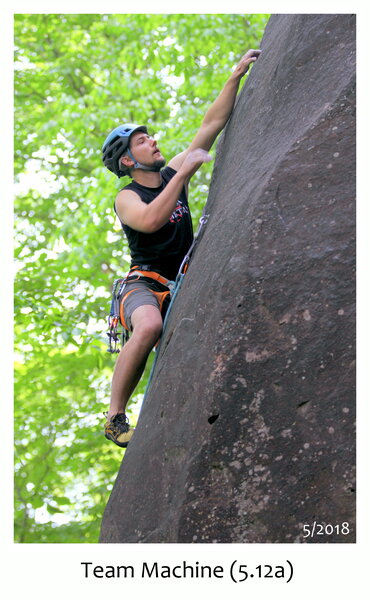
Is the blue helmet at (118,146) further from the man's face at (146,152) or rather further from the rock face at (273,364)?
the rock face at (273,364)

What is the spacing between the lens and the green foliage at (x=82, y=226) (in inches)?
361

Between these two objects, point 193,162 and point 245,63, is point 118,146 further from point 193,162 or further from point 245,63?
point 245,63

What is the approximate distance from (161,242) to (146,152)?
0.63 metres

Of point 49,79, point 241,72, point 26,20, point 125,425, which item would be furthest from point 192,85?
point 125,425

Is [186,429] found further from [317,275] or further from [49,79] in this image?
[49,79]

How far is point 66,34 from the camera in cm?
1295

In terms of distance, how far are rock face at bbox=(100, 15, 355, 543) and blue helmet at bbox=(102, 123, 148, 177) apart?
1220 mm

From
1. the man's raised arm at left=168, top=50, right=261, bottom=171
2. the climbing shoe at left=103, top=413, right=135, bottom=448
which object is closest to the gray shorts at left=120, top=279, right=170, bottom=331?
the climbing shoe at left=103, top=413, right=135, bottom=448

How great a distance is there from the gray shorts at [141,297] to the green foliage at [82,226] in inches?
122

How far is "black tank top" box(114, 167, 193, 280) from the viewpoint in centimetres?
480

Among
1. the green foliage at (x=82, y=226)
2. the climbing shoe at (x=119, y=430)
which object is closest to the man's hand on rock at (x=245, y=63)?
the climbing shoe at (x=119, y=430)

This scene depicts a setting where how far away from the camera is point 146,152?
4.93m

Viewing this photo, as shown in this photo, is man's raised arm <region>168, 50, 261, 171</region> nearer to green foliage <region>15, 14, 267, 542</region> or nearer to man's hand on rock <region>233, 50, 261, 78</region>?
man's hand on rock <region>233, 50, 261, 78</region>

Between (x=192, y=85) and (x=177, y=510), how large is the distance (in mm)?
8015
